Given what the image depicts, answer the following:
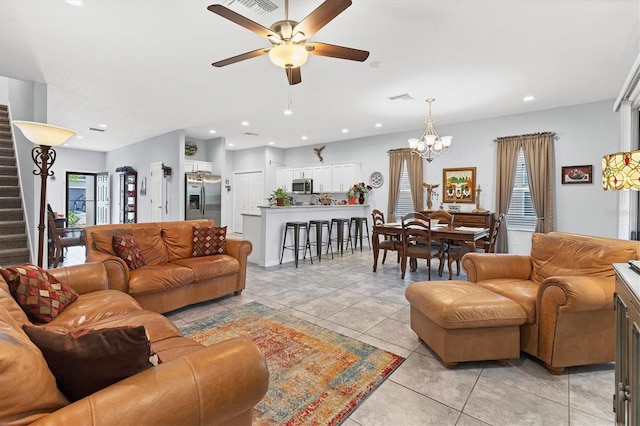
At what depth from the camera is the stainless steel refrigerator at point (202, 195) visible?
769 cm

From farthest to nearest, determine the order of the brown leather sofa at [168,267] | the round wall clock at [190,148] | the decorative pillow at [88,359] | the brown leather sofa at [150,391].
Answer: the round wall clock at [190,148], the brown leather sofa at [168,267], the decorative pillow at [88,359], the brown leather sofa at [150,391]

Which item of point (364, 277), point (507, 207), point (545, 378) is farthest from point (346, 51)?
point (507, 207)

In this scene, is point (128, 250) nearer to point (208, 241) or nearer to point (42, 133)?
point (208, 241)

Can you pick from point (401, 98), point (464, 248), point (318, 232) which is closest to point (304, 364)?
point (464, 248)

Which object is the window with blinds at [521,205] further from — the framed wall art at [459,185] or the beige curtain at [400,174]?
the beige curtain at [400,174]

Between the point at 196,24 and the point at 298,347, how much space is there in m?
3.07

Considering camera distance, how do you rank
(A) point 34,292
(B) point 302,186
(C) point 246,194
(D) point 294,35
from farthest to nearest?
(C) point 246,194 < (B) point 302,186 < (D) point 294,35 < (A) point 34,292

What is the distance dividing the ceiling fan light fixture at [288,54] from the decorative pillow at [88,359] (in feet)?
6.64

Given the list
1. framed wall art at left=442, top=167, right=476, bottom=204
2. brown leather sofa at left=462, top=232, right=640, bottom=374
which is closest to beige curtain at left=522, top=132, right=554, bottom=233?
framed wall art at left=442, top=167, right=476, bottom=204

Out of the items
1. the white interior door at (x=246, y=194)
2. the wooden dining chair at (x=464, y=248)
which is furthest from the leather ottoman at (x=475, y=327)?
the white interior door at (x=246, y=194)

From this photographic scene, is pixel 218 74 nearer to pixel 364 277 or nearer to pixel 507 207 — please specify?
pixel 364 277

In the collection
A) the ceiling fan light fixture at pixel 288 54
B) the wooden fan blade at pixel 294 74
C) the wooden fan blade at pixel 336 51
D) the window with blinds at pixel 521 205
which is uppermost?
the wooden fan blade at pixel 294 74

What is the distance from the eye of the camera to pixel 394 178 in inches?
289

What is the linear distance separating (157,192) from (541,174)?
8.43m
